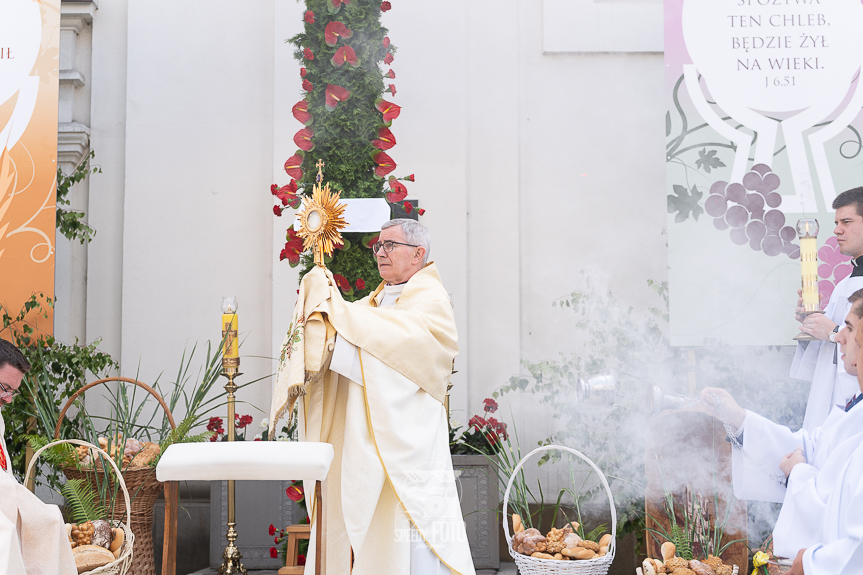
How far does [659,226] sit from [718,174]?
0.86 meters

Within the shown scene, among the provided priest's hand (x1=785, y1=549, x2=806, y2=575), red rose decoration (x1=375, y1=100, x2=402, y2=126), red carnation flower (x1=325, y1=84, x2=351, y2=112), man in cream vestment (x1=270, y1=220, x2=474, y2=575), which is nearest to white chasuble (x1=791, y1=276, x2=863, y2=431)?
priest's hand (x1=785, y1=549, x2=806, y2=575)

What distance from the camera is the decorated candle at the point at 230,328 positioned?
3900mm

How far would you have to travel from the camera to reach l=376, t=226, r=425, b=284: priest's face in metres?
3.82

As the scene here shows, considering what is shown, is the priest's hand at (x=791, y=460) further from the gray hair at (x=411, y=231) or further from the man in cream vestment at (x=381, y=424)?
the gray hair at (x=411, y=231)

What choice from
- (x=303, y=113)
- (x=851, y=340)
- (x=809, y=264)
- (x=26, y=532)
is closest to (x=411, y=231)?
(x=303, y=113)

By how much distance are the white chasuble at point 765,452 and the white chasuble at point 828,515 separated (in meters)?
0.25

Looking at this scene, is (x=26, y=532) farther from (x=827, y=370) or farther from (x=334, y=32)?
(x=827, y=370)

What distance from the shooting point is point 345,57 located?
175 inches

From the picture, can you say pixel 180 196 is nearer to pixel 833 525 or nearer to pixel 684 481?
pixel 684 481

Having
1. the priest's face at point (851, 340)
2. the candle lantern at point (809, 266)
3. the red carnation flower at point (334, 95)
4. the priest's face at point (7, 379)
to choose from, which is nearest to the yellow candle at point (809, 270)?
the candle lantern at point (809, 266)

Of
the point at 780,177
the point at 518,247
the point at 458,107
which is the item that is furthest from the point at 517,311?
the point at 780,177

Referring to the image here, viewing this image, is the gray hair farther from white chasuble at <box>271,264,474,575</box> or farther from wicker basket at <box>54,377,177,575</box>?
wicker basket at <box>54,377,177,575</box>

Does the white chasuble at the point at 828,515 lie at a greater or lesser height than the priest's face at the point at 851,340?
lesser

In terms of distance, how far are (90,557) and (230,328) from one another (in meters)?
1.23
